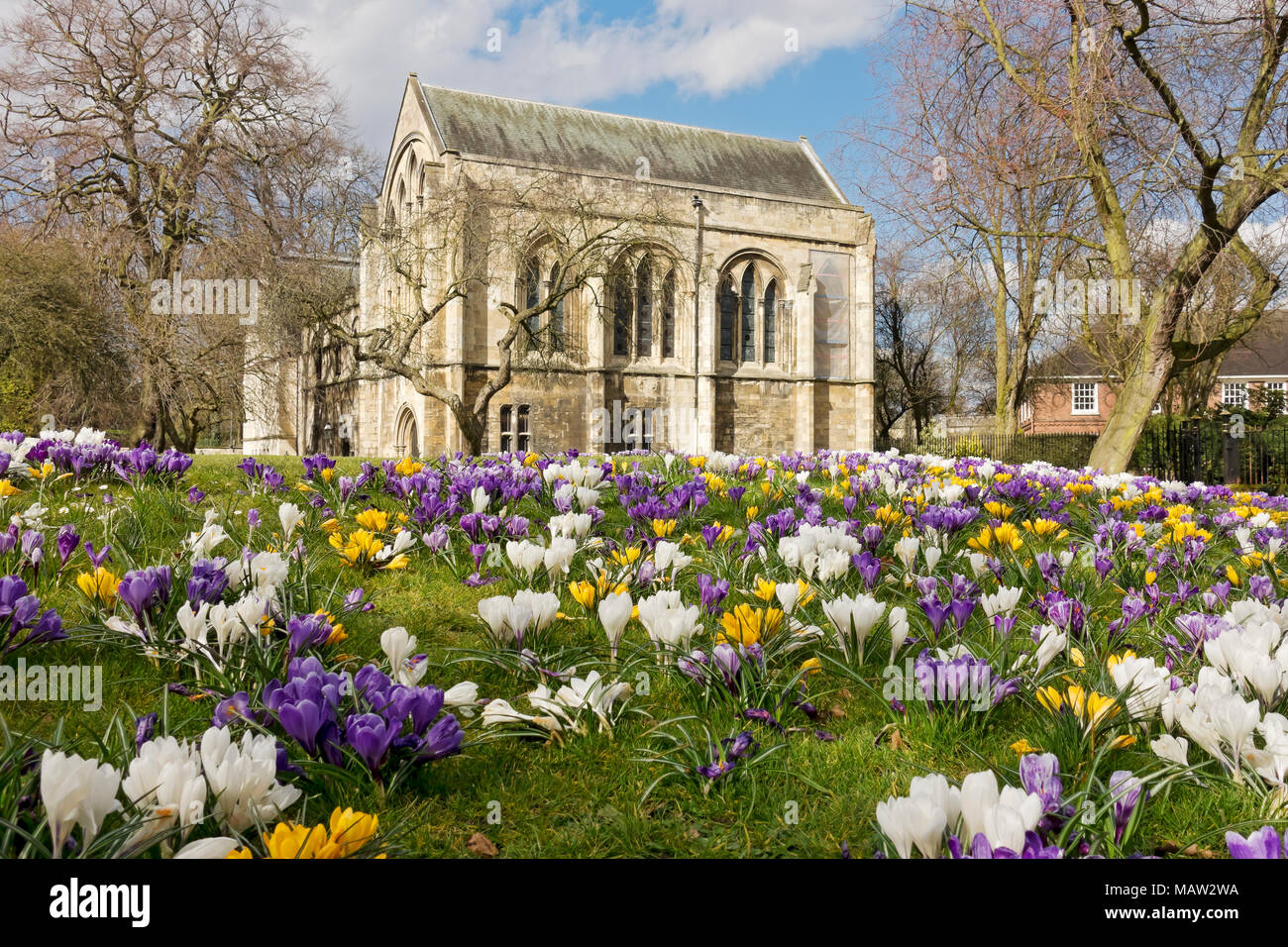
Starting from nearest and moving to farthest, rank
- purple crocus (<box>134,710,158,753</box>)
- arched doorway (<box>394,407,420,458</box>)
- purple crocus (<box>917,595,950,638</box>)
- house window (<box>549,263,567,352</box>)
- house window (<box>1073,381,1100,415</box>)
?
purple crocus (<box>134,710,158,753</box>)
purple crocus (<box>917,595,950,638</box>)
house window (<box>549,263,567,352</box>)
arched doorway (<box>394,407,420,458</box>)
house window (<box>1073,381,1100,415</box>)

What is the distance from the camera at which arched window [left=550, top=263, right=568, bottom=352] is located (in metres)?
23.4

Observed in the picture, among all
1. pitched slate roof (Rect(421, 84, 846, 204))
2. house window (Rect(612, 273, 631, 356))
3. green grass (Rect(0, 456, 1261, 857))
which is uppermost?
pitched slate roof (Rect(421, 84, 846, 204))

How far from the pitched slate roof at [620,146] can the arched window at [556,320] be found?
13.8ft

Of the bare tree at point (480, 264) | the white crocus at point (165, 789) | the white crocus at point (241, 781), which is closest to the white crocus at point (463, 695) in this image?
the white crocus at point (241, 781)

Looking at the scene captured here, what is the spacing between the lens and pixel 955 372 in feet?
136

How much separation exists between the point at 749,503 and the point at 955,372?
39700 millimetres

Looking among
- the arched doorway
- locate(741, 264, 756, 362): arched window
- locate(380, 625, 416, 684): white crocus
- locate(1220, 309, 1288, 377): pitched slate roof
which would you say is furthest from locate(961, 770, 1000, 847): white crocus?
locate(1220, 309, 1288, 377): pitched slate roof

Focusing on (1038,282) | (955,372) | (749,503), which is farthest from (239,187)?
(955,372)

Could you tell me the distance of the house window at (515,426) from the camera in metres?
28.5

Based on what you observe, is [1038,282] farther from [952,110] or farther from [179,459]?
[179,459]

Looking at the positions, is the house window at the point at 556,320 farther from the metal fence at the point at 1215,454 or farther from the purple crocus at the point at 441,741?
the purple crocus at the point at 441,741

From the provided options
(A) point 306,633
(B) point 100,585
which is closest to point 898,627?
(A) point 306,633

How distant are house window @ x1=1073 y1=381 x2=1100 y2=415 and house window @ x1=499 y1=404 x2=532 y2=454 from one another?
3522cm

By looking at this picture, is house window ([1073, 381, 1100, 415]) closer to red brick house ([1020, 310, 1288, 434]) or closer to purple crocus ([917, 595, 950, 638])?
red brick house ([1020, 310, 1288, 434])
